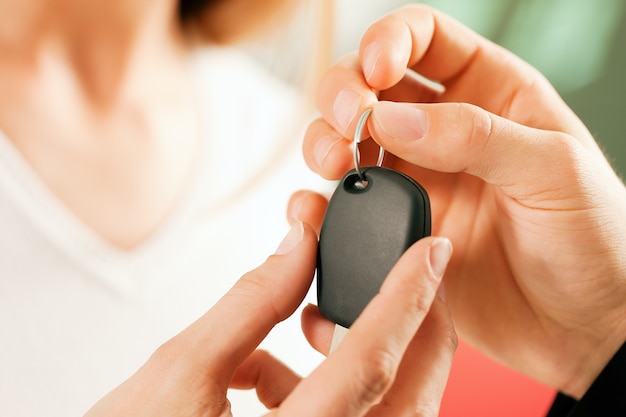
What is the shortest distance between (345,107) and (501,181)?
0.21 metres

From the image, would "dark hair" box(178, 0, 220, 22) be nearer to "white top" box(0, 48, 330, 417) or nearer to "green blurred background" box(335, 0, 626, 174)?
"white top" box(0, 48, 330, 417)

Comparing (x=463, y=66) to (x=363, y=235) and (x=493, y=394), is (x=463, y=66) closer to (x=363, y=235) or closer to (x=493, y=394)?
(x=363, y=235)

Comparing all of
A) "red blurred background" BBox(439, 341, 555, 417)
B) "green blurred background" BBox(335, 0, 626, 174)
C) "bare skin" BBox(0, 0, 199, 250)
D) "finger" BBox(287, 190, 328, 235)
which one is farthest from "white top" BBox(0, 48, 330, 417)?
"green blurred background" BBox(335, 0, 626, 174)

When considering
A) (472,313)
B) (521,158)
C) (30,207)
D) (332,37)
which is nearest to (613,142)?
(332,37)

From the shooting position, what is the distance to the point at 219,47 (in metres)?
1.51

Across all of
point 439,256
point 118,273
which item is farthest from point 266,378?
point 118,273

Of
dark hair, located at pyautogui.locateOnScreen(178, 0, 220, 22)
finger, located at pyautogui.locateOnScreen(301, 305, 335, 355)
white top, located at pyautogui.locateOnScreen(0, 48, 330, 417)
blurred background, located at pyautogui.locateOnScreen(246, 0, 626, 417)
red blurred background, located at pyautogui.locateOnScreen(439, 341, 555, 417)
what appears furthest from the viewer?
blurred background, located at pyautogui.locateOnScreen(246, 0, 626, 417)

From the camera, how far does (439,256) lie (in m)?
0.54

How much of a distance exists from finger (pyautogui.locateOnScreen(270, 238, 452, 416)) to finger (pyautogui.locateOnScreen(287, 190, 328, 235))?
353 millimetres

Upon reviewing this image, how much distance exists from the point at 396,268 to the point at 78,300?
0.80 meters

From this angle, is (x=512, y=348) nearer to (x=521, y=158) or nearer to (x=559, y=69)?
(x=521, y=158)

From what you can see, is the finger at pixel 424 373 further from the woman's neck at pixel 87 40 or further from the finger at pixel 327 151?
the woman's neck at pixel 87 40

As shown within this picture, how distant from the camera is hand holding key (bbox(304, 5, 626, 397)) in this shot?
2.18 ft

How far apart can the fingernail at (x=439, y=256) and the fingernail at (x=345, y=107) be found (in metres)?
0.25
